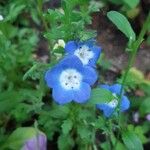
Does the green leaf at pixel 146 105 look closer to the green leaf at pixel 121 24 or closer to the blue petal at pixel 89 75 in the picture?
the blue petal at pixel 89 75

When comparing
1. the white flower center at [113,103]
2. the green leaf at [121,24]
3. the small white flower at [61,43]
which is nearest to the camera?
the green leaf at [121,24]

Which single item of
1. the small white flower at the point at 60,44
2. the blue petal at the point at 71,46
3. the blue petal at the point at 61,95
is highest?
the blue petal at the point at 71,46

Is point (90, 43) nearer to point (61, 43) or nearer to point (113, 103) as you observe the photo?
point (61, 43)

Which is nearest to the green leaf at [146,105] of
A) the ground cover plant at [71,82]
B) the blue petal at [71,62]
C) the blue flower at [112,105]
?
the ground cover plant at [71,82]

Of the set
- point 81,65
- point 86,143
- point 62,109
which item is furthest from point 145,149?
point 81,65

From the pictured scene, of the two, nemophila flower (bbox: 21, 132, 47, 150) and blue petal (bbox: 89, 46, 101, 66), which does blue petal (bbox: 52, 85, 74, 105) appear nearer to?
blue petal (bbox: 89, 46, 101, 66)

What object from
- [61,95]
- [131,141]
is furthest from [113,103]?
[61,95]

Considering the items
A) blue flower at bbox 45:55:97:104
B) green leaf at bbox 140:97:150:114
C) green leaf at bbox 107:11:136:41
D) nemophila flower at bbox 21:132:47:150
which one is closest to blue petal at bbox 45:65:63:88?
blue flower at bbox 45:55:97:104

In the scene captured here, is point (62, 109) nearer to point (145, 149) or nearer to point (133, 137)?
point (133, 137)
